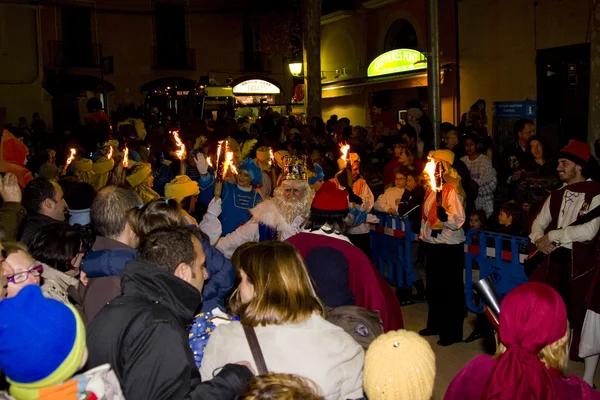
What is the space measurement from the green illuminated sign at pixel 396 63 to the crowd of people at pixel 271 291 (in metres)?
11.7

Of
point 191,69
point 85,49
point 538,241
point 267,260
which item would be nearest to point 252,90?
point 191,69

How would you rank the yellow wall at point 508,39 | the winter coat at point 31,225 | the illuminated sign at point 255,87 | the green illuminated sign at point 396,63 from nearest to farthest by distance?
1. the winter coat at point 31,225
2. the yellow wall at point 508,39
3. the green illuminated sign at point 396,63
4. the illuminated sign at point 255,87

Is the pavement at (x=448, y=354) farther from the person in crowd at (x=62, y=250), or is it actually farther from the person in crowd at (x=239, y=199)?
the person in crowd at (x=62, y=250)

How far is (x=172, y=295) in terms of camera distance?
122 inches

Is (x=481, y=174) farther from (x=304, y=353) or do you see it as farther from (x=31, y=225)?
(x=304, y=353)

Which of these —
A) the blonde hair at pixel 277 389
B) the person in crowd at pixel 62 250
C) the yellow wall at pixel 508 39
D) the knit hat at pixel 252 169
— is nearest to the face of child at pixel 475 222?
the knit hat at pixel 252 169

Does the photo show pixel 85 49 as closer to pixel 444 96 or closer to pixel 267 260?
pixel 444 96

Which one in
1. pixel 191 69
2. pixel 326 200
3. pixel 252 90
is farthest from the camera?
pixel 191 69

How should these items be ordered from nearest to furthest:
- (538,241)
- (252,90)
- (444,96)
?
1. (538,241)
2. (444,96)
3. (252,90)

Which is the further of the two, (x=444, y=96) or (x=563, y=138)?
(x=444, y=96)

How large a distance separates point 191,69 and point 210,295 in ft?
98.9

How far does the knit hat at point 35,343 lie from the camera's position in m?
2.17

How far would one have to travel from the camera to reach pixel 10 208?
583 centimetres

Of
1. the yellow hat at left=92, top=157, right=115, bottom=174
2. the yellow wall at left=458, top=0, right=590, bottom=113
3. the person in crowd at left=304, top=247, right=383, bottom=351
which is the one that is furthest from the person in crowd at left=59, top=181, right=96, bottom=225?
the yellow wall at left=458, top=0, right=590, bottom=113
